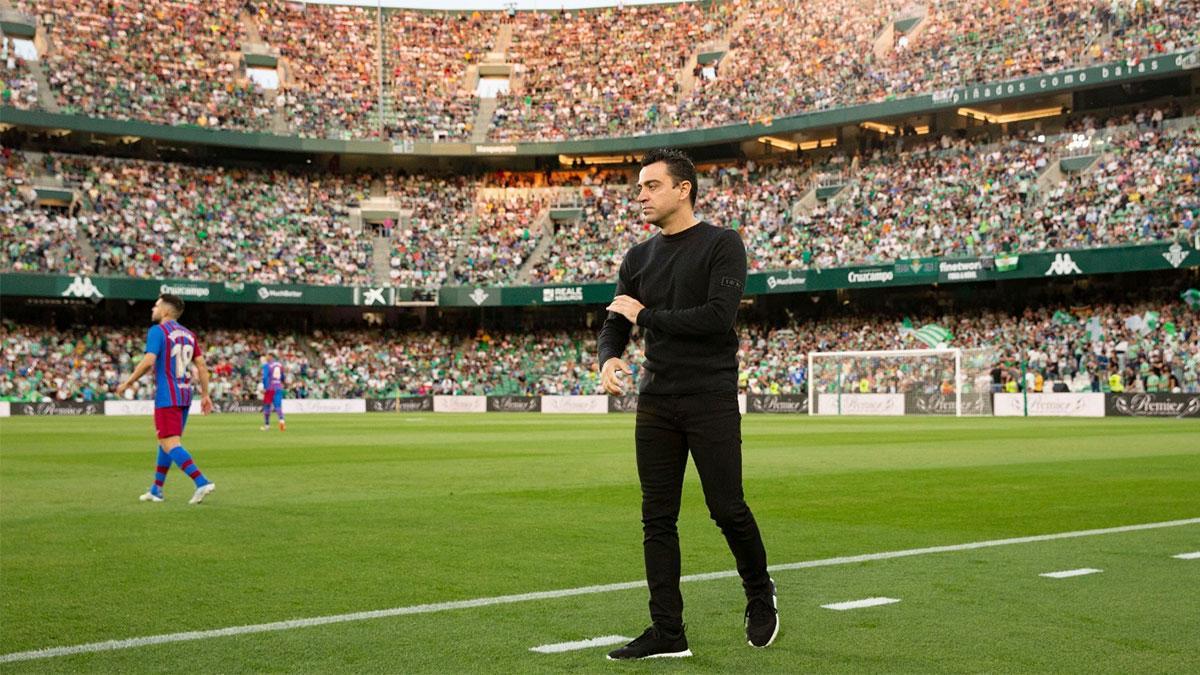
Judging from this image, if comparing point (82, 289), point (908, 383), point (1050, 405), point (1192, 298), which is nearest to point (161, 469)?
point (1050, 405)

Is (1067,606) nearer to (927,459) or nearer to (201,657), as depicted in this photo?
(201,657)

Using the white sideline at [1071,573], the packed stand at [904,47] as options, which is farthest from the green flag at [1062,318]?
the white sideline at [1071,573]

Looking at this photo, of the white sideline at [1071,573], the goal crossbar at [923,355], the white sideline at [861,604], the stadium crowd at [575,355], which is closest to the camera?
the white sideline at [861,604]

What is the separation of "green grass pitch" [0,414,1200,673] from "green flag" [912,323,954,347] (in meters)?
29.5

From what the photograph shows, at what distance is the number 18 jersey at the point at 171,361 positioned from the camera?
12.7 meters

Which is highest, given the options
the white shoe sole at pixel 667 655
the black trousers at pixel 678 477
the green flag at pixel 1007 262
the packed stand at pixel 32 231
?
the packed stand at pixel 32 231

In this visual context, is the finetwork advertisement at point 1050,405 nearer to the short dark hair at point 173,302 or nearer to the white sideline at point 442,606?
the white sideline at point 442,606

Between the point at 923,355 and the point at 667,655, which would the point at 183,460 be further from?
the point at 923,355

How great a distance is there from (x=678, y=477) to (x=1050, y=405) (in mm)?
39148

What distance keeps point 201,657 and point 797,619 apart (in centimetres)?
315

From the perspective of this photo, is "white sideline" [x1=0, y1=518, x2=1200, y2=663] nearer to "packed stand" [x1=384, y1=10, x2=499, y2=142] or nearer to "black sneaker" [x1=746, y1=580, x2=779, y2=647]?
"black sneaker" [x1=746, y1=580, x2=779, y2=647]

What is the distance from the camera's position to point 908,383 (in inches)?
1784

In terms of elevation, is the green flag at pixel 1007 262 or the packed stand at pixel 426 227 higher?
the packed stand at pixel 426 227

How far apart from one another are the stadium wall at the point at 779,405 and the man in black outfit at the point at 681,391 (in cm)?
2657
